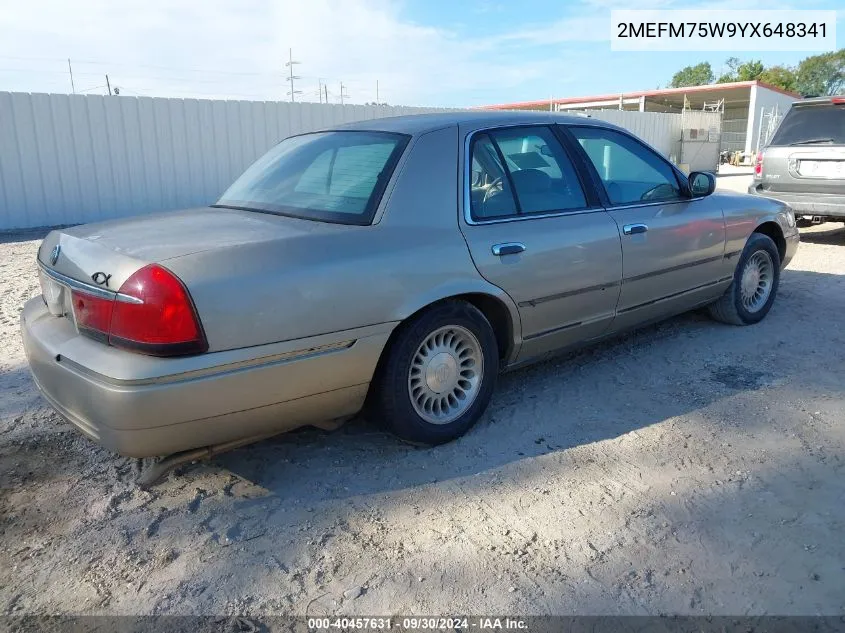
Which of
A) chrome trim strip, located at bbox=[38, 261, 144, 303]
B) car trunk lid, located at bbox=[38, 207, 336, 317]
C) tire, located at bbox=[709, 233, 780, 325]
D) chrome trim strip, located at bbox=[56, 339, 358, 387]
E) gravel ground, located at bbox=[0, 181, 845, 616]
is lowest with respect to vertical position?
gravel ground, located at bbox=[0, 181, 845, 616]

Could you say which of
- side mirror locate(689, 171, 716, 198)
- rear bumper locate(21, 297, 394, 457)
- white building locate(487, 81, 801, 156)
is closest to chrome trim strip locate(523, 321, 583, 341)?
rear bumper locate(21, 297, 394, 457)

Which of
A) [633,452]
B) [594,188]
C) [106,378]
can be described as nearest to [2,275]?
[106,378]

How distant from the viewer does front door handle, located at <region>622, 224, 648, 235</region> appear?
3924mm

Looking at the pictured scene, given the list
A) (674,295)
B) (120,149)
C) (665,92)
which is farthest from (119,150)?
(665,92)

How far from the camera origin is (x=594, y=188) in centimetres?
392

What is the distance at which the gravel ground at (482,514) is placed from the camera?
2316 mm

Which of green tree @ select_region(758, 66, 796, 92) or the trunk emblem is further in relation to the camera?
green tree @ select_region(758, 66, 796, 92)

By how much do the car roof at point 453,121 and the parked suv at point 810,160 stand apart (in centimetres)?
533

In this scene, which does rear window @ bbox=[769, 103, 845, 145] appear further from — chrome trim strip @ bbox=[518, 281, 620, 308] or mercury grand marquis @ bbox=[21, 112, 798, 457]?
chrome trim strip @ bbox=[518, 281, 620, 308]

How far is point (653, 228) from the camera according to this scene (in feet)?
13.5

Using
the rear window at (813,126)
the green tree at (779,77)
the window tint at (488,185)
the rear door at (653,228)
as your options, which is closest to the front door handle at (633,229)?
the rear door at (653,228)

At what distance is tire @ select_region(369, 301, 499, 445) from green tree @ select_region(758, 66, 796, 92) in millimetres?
71674

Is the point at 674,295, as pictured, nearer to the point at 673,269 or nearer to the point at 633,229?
the point at 673,269

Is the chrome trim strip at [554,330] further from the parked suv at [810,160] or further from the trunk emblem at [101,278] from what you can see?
the parked suv at [810,160]
